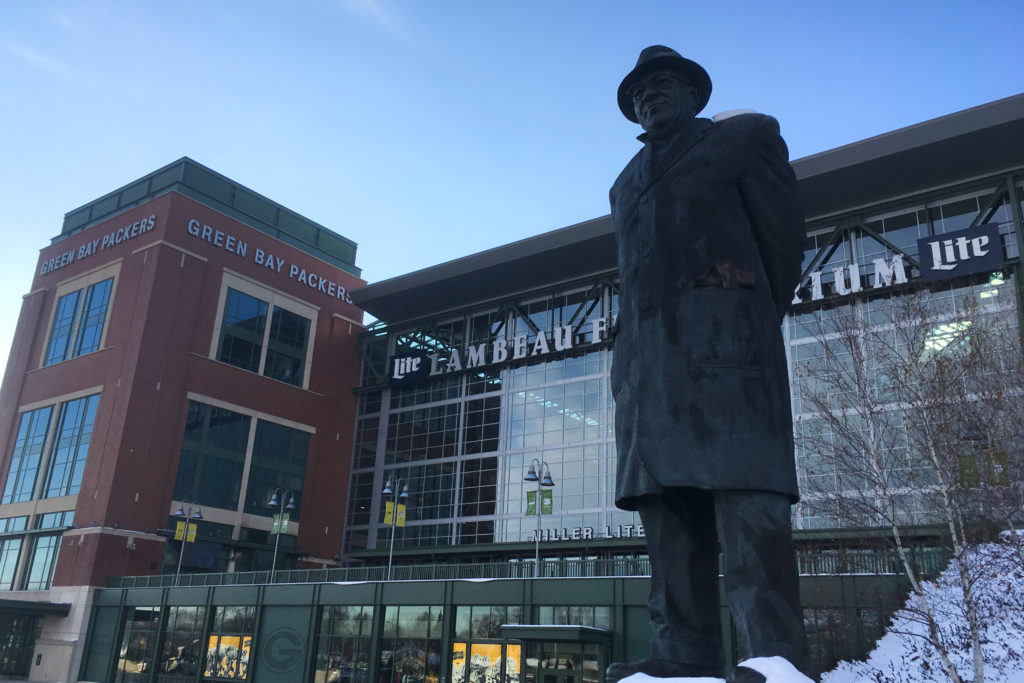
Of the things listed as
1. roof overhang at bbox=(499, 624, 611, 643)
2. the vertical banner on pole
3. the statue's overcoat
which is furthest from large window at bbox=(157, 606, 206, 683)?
the statue's overcoat

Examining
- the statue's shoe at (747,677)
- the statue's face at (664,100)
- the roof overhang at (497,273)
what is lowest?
the statue's shoe at (747,677)

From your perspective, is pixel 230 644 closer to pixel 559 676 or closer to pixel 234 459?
pixel 234 459

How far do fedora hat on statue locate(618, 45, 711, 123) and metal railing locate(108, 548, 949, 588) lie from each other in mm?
21037

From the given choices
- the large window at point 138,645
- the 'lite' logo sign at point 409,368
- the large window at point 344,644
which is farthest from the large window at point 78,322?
the large window at point 344,644

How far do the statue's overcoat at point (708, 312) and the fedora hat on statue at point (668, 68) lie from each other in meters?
0.36

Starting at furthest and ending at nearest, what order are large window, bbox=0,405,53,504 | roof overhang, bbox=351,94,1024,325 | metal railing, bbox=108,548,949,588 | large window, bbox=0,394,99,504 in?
large window, bbox=0,405,53,504 < large window, bbox=0,394,99,504 < roof overhang, bbox=351,94,1024,325 < metal railing, bbox=108,548,949,588

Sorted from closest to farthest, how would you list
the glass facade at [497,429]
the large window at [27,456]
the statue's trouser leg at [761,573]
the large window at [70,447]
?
1. the statue's trouser leg at [761,573]
2. the glass facade at [497,429]
3. the large window at [70,447]
4. the large window at [27,456]

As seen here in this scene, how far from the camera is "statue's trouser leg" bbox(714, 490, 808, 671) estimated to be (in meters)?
4.55

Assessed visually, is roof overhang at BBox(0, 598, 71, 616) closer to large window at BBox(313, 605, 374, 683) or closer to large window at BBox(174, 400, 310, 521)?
large window at BBox(174, 400, 310, 521)

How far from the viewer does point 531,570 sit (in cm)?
3753

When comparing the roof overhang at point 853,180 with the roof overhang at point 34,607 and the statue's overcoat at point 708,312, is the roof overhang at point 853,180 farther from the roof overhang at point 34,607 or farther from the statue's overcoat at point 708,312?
the statue's overcoat at point 708,312

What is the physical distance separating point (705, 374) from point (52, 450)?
59.1 m

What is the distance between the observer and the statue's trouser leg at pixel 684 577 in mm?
5113

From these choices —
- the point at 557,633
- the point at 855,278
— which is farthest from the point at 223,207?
the point at 557,633
